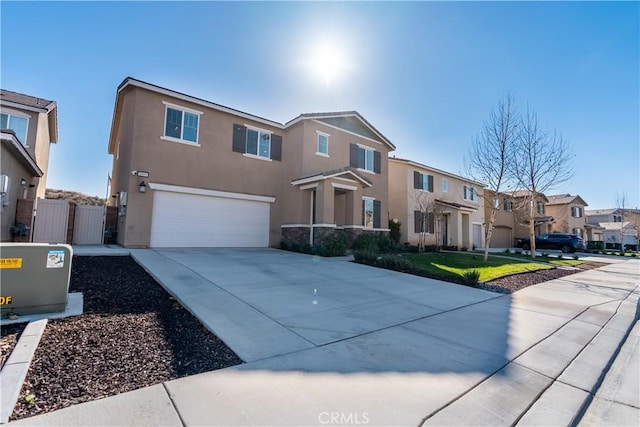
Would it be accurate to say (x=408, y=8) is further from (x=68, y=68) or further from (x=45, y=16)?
(x=68, y=68)

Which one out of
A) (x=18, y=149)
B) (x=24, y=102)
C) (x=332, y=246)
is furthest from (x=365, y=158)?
(x=24, y=102)

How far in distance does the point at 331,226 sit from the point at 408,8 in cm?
894

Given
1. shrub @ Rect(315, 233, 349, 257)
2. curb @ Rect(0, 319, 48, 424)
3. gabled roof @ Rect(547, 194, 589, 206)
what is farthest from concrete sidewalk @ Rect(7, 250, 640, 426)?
gabled roof @ Rect(547, 194, 589, 206)

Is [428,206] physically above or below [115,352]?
above

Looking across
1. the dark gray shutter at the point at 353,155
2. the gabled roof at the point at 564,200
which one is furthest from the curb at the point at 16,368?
the gabled roof at the point at 564,200

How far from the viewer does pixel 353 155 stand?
Answer: 18578 mm

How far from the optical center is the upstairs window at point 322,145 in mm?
16750

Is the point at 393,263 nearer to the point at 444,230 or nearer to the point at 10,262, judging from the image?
the point at 10,262

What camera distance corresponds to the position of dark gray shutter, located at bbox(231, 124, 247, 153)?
48.9 feet

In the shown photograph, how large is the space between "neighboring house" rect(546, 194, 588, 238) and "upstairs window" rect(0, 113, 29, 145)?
47.3 metres

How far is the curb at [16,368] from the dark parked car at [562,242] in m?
Result: 33.2

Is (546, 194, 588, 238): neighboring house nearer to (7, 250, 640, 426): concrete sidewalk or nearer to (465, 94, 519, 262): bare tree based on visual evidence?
(465, 94, 519, 262): bare tree

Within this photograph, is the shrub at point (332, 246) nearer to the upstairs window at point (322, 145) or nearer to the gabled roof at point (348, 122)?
the upstairs window at point (322, 145)

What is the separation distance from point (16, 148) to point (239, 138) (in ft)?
26.5
